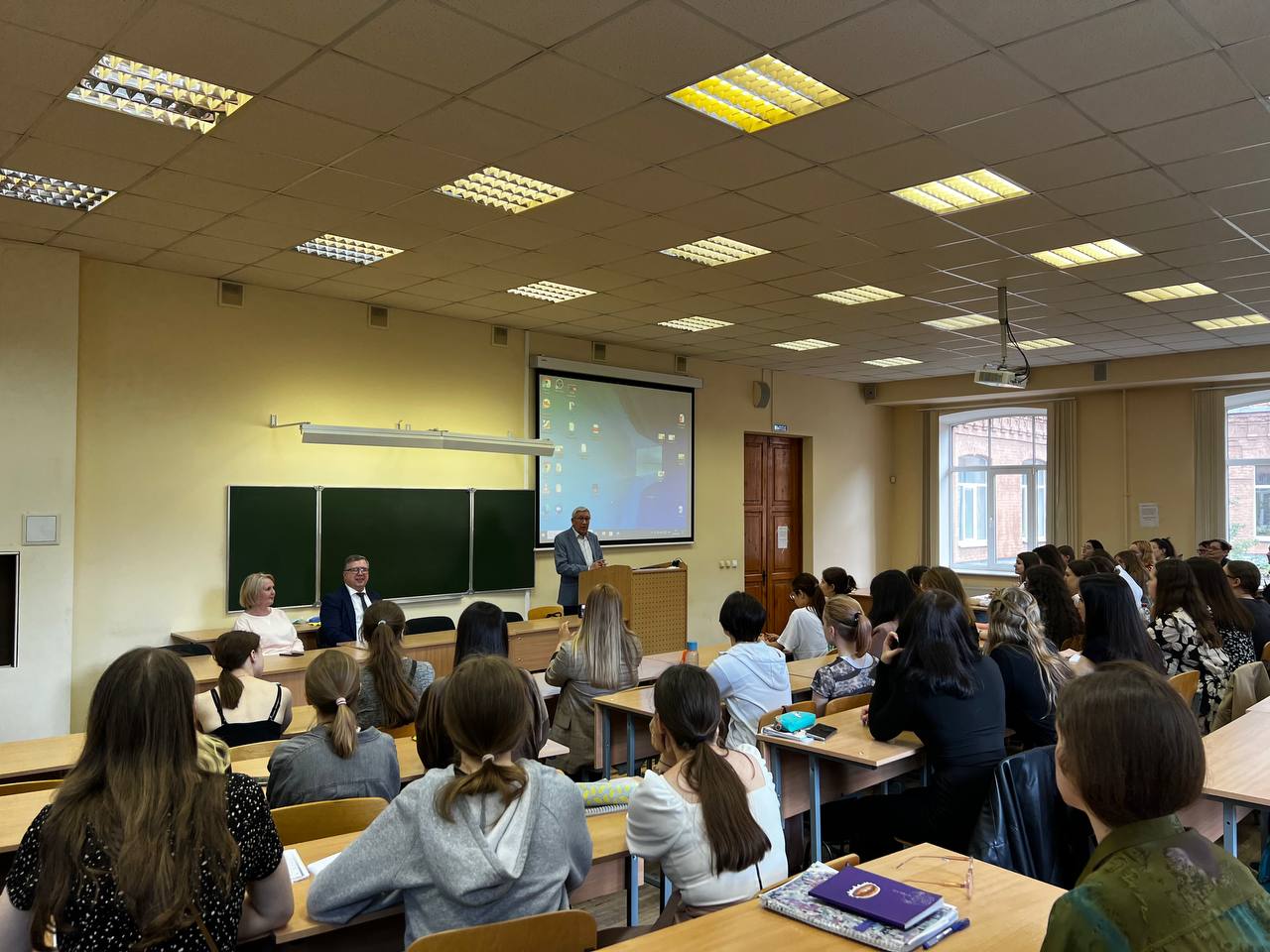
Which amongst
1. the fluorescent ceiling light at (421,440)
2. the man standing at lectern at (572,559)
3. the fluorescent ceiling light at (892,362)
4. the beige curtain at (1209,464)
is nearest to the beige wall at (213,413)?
the fluorescent ceiling light at (421,440)

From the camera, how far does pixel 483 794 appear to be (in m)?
1.98

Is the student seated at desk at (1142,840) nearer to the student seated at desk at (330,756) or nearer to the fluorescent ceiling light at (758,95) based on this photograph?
the student seated at desk at (330,756)

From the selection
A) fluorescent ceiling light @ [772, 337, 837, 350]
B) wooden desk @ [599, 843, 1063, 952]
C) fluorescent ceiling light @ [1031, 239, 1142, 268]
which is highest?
fluorescent ceiling light @ [1031, 239, 1142, 268]

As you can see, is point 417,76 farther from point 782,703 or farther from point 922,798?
point 922,798

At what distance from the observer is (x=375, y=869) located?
198cm

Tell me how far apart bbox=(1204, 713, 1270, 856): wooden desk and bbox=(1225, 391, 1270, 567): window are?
26.5 ft

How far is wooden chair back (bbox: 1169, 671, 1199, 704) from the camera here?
4.38 m

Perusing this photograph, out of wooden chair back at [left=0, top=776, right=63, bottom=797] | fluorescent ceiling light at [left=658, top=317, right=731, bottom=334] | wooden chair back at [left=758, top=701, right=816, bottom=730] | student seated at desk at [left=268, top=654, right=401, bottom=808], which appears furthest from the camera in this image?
fluorescent ceiling light at [left=658, top=317, right=731, bottom=334]

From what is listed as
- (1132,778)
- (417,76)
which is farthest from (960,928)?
(417,76)

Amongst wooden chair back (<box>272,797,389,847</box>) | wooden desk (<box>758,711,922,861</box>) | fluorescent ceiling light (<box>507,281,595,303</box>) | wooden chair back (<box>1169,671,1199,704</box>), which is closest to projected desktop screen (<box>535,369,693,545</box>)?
fluorescent ceiling light (<box>507,281,595,303</box>)

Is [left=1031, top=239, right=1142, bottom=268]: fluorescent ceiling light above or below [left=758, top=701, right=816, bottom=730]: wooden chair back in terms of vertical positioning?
above

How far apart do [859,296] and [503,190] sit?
11.8 feet

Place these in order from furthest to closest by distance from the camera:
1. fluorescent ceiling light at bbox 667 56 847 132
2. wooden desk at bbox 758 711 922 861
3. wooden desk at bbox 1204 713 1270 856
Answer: fluorescent ceiling light at bbox 667 56 847 132 → wooden desk at bbox 758 711 922 861 → wooden desk at bbox 1204 713 1270 856

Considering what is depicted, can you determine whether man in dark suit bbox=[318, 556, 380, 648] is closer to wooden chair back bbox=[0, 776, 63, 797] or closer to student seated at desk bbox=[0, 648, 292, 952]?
wooden chair back bbox=[0, 776, 63, 797]
